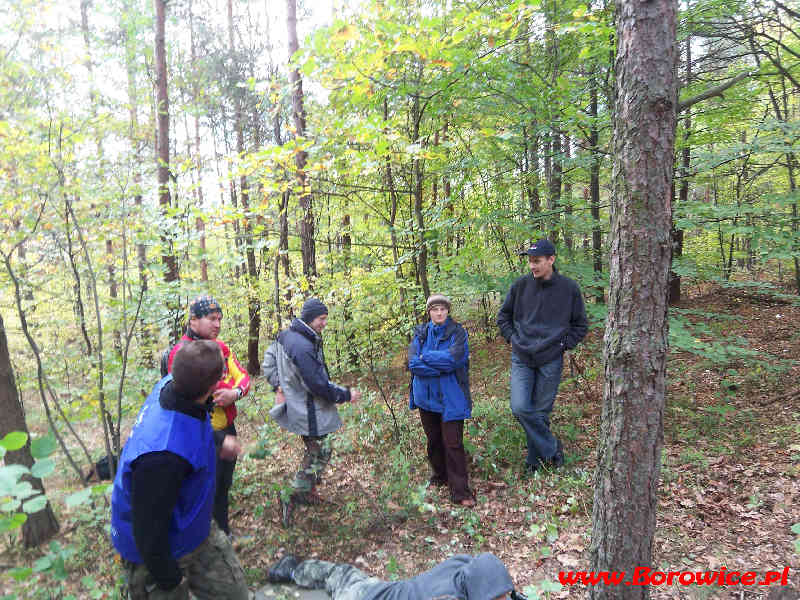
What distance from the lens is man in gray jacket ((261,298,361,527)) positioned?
387 cm

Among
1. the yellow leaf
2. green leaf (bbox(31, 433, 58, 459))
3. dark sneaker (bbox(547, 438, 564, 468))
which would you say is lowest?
dark sneaker (bbox(547, 438, 564, 468))

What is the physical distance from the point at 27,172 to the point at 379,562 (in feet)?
17.4

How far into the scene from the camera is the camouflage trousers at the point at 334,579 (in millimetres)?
2895

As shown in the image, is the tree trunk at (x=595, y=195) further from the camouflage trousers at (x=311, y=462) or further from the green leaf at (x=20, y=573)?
the green leaf at (x=20, y=573)

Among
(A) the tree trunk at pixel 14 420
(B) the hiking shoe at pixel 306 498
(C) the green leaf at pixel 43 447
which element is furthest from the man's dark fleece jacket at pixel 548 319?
(A) the tree trunk at pixel 14 420

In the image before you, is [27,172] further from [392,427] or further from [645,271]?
[645,271]

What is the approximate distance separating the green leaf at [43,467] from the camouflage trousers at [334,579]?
200 cm

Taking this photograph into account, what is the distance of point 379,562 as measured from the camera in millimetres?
3539

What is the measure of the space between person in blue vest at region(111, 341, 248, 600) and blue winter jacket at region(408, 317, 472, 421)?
229 centimetres

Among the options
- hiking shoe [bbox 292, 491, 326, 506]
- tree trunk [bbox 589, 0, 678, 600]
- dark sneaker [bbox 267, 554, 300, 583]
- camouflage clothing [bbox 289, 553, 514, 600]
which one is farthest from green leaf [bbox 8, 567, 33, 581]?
tree trunk [bbox 589, 0, 678, 600]

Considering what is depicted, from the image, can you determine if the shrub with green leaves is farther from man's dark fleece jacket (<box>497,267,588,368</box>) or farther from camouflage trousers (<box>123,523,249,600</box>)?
man's dark fleece jacket (<box>497,267,588,368</box>)

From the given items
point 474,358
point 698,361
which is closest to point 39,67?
point 474,358

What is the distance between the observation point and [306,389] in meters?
3.98

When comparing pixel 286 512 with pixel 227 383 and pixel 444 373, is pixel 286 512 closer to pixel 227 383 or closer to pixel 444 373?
pixel 227 383
